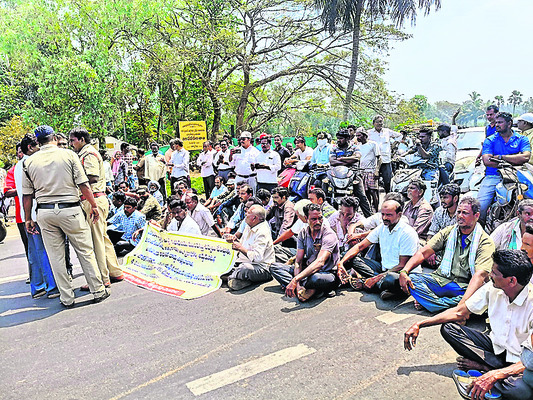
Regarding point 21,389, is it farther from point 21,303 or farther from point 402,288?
point 402,288

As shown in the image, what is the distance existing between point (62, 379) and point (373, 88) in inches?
649

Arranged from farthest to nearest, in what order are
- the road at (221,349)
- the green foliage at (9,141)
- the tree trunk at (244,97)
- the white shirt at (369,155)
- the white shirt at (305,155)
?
the tree trunk at (244,97) → the green foliage at (9,141) → the white shirt at (305,155) → the white shirt at (369,155) → the road at (221,349)

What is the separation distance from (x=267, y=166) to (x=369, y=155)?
2.00 meters

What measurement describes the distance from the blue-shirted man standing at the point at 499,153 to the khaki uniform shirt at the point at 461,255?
1.58 m

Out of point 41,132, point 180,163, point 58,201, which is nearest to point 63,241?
point 58,201

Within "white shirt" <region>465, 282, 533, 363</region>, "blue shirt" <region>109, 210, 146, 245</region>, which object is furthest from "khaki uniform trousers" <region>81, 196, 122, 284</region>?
"white shirt" <region>465, 282, 533, 363</region>

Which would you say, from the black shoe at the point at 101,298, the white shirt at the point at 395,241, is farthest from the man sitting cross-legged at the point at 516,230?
the black shoe at the point at 101,298

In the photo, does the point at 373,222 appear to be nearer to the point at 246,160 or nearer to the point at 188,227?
the point at 188,227

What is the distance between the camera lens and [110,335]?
14.3 feet

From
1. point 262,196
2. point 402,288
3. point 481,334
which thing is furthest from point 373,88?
point 481,334

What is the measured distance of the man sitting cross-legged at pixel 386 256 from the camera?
15.9ft

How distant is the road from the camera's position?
3.33 m

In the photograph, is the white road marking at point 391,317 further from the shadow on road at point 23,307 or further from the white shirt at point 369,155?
the white shirt at point 369,155

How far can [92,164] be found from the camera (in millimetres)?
5539
